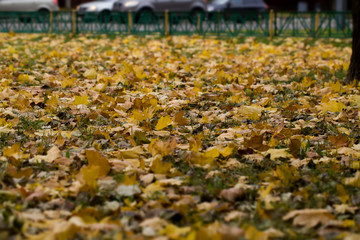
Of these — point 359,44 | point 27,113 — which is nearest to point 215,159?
point 27,113

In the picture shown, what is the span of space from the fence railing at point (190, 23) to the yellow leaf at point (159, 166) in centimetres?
1065

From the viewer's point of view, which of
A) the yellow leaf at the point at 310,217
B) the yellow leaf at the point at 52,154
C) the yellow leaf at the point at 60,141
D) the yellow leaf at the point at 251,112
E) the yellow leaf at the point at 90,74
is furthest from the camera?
the yellow leaf at the point at 90,74

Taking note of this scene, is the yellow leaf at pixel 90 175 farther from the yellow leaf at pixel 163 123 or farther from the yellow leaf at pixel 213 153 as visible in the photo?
the yellow leaf at pixel 163 123

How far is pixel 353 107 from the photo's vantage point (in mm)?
4965

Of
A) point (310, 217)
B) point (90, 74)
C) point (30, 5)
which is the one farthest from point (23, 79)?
point (30, 5)

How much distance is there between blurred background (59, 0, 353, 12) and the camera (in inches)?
1228

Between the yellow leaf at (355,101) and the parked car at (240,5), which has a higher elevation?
the parked car at (240,5)

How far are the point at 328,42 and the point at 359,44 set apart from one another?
6.01m

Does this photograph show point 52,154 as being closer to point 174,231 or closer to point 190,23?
point 174,231

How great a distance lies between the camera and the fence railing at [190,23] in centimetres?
1322

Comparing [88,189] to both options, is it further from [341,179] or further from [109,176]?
[341,179]

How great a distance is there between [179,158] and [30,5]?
755 inches

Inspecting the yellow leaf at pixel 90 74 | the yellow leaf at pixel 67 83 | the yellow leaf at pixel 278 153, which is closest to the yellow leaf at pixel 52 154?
the yellow leaf at pixel 278 153

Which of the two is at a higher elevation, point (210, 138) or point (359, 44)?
point (359, 44)
